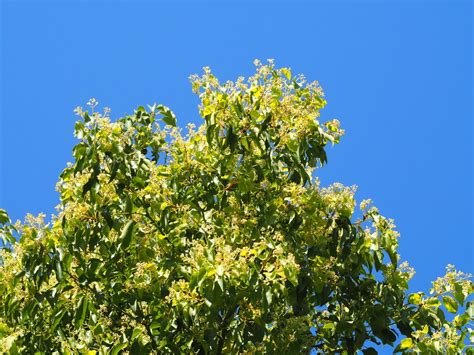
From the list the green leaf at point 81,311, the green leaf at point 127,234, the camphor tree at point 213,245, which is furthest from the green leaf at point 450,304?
the green leaf at point 81,311

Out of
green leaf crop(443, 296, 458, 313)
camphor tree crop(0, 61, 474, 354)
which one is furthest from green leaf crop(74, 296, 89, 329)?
green leaf crop(443, 296, 458, 313)

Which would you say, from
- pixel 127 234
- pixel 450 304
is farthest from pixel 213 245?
pixel 450 304

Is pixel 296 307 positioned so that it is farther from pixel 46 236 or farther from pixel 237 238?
pixel 46 236

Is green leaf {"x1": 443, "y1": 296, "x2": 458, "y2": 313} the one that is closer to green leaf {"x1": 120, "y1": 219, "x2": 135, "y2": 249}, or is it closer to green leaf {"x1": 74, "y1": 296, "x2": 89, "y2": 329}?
green leaf {"x1": 120, "y1": 219, "x2": 135, "y2": 249}

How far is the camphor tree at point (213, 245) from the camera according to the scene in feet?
16.9

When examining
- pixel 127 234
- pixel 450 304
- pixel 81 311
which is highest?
pixel 450 304

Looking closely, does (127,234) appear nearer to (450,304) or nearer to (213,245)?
(213,245)

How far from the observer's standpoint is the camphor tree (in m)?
5.14

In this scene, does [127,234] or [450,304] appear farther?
[450,304]

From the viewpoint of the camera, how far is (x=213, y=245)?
4.73 meters

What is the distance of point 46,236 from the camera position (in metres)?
5.27

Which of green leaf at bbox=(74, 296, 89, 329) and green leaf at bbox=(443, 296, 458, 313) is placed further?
green leaf at bbox=(443, 296, 458, 313)

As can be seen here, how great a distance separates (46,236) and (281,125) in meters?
2.04

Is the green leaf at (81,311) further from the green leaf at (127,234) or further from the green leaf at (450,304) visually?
the green leaf at (450,304)
